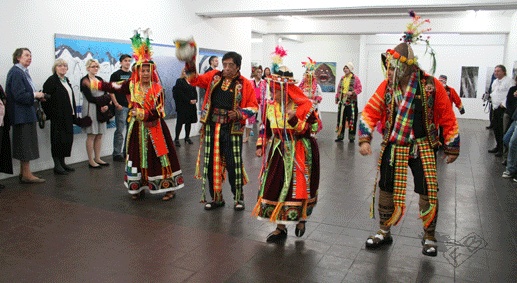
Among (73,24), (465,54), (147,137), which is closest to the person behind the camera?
(147,137)

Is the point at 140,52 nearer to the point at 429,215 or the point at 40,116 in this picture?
the point at 40,116

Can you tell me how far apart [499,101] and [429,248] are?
A: 22.0ft

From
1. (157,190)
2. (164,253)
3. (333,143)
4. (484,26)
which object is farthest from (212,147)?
(484,26)

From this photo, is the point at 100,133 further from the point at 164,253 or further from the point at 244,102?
the point at 164,253

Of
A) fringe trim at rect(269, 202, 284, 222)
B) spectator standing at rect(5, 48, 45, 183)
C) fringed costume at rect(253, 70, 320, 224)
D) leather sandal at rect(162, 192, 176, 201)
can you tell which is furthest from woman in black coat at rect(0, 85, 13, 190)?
fringe trim at rect(269, 202, 284, 222)

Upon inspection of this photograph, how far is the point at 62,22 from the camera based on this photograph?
675 centimetres

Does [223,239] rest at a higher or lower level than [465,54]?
lower

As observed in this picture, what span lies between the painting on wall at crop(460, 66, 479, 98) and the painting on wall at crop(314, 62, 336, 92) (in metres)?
4.78

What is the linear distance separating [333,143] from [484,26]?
6.80 m

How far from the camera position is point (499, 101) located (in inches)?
360

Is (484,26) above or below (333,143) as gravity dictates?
above

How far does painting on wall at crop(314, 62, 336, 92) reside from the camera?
61.7ft

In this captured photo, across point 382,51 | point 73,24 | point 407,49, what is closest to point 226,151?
point 407,49

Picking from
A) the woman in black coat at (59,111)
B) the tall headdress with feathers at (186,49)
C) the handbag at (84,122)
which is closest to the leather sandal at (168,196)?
the tall headdress with feathers at (186,49)
